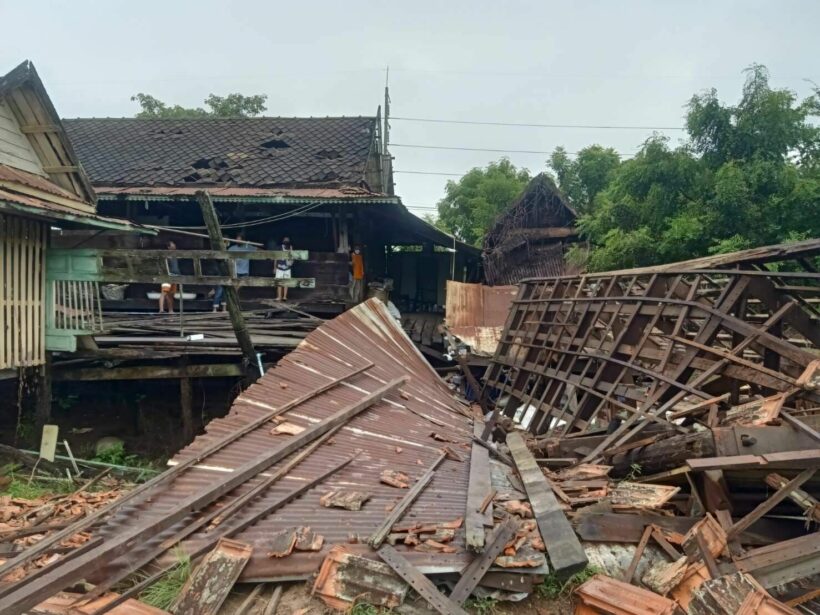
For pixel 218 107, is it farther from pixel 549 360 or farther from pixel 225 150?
pixel 549 360

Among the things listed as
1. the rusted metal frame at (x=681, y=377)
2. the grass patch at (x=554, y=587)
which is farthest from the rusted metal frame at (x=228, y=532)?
the rusted metal frame at (x=681, y=377)

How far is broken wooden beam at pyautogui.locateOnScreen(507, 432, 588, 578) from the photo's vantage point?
9.24 ft

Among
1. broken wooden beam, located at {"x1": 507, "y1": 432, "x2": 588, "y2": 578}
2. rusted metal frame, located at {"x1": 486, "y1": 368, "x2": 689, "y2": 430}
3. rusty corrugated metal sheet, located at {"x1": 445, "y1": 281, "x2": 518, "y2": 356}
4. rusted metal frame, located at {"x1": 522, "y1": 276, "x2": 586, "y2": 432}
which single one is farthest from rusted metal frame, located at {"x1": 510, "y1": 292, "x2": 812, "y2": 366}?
rusty corrugated metal sheet, located at {"x1": 445, "y1": 281, "x2": 518, "y2": 356}

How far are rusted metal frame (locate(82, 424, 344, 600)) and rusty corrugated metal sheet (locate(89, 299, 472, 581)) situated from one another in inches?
1.8

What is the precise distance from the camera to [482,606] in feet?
8.84

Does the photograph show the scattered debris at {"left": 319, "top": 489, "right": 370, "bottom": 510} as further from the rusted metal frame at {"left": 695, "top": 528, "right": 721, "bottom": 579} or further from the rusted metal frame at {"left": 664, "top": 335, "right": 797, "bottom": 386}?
the rusted metal frame at {"left": 664, "top": 335, "right": 797, "bottom": 386}

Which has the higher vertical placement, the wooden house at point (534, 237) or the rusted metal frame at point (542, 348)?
the wooden house at point (534, 237)

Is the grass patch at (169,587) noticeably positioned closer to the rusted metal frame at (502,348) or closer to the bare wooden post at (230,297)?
the bare wooden post at (230,297)

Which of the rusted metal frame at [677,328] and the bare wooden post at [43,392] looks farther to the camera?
the bare wooden post at [43,392]

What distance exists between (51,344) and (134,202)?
5950 mm

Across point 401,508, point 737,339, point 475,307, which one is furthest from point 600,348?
point 475,307

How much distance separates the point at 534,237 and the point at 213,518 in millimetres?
16954

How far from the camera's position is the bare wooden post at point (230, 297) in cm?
655

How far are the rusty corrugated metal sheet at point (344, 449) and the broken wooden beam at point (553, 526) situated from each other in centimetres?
50
